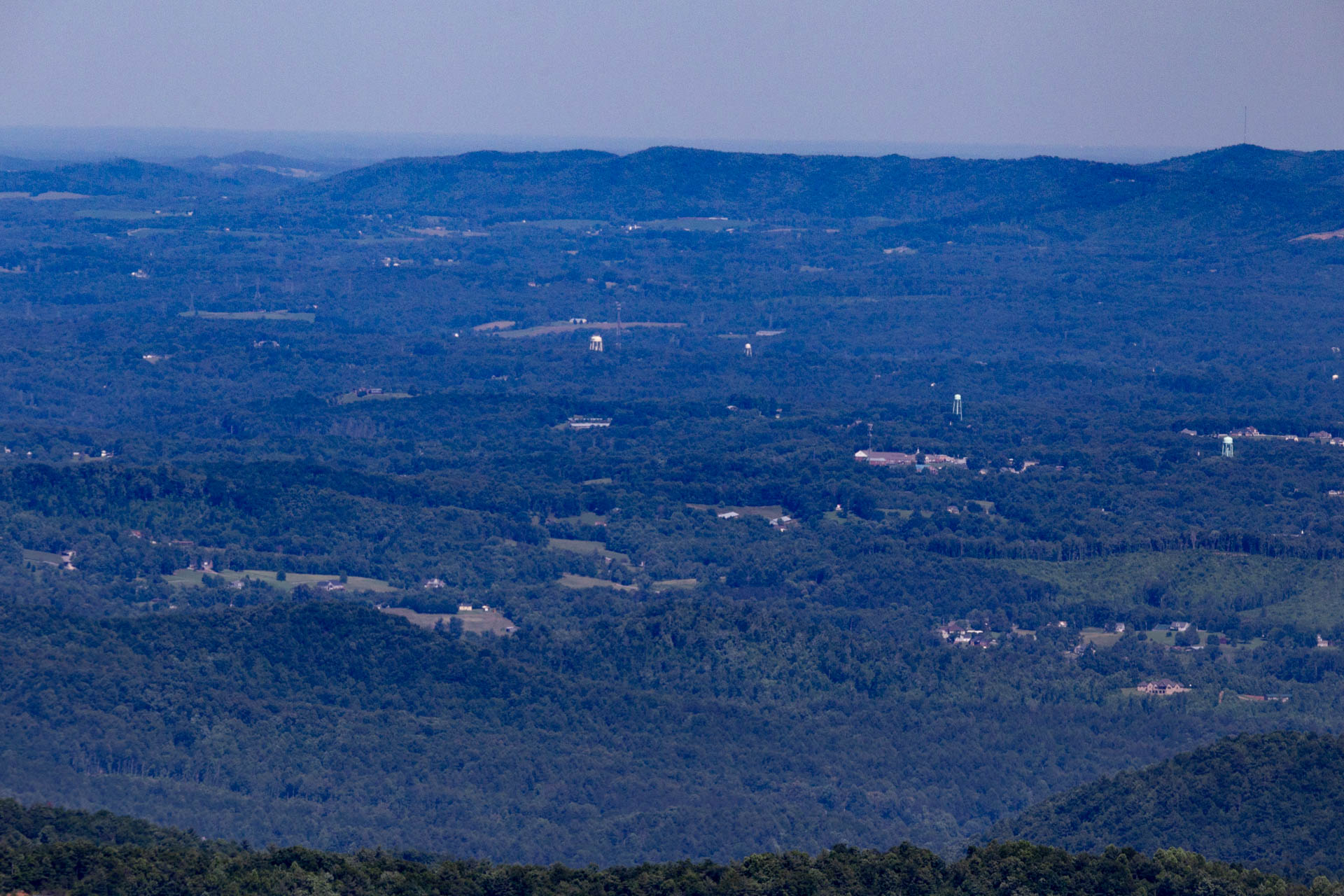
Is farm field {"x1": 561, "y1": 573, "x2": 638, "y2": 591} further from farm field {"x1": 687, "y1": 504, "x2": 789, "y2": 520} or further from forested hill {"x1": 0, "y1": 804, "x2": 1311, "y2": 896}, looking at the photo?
forested hill {"x1": 0, "y1": 804, "x2": 1311, "y2": 896}

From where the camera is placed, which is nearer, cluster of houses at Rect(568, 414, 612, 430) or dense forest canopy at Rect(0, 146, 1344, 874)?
dense forest canopy at Rect(0, 146, 1344, 874)

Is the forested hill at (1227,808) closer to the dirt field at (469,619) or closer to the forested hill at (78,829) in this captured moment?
the forested hill at (78,829)

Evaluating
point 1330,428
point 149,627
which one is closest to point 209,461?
point 149,627

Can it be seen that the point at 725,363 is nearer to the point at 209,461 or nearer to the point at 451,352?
the point at 451,352

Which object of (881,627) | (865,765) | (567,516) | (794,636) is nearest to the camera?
(865,765)

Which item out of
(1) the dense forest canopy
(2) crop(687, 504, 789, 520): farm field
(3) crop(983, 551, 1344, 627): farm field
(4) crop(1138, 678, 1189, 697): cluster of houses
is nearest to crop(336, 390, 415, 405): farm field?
(1) the dense forest canopy

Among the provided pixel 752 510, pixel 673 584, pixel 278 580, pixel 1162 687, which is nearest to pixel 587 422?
pixel 752 510

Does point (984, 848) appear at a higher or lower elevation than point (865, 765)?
higher
